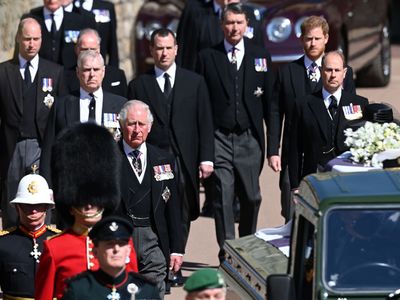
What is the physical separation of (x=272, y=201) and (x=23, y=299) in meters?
6.35

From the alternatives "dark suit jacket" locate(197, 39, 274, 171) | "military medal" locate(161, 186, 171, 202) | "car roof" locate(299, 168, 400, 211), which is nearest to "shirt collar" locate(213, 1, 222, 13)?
"dark suit jacket" locate(197, 39, 274, 171)

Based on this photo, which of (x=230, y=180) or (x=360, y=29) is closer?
(x=230, y=180)

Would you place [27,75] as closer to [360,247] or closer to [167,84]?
[167,84]

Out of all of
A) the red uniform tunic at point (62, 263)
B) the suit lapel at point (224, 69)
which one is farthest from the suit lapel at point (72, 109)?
the red uniform tunic at point (62, 263)

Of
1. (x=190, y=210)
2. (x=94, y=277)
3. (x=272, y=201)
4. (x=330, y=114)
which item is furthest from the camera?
(x=272, y=201)

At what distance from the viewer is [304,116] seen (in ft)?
39.4

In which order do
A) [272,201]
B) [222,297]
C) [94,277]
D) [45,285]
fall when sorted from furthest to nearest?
[272,201]
[45,285]
[94,277]
[222,297]

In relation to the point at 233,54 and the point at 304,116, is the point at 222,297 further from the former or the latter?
the point at 233,54

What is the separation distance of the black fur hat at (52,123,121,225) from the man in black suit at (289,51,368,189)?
2861mm

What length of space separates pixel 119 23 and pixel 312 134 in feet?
28.8

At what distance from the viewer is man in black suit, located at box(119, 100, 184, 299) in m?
10.8

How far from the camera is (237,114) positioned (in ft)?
43.1

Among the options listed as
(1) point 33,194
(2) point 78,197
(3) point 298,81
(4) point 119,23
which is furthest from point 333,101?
(4) point 119,23

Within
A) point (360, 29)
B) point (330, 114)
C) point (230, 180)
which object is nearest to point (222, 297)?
point (330, 114)
